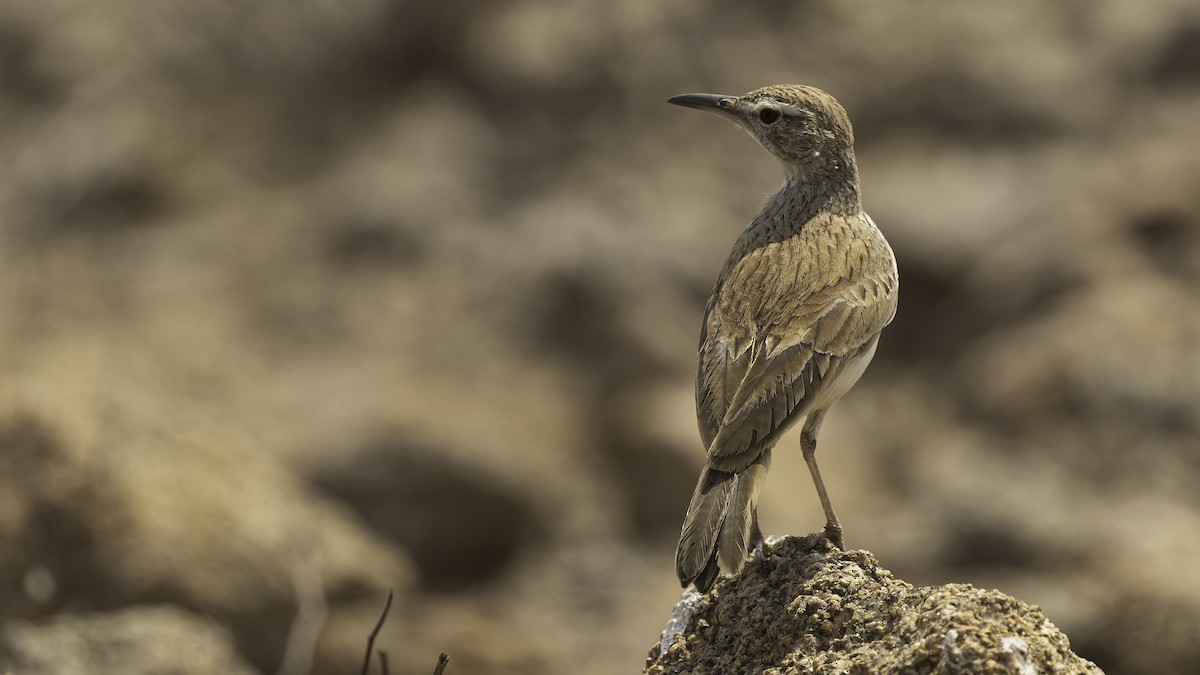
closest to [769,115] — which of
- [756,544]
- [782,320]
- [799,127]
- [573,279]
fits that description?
[799,127]

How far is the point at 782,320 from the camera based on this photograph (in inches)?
227

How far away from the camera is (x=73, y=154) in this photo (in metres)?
15.8

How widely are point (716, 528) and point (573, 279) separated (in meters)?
9.37

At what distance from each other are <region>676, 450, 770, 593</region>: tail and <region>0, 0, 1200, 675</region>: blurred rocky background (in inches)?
188

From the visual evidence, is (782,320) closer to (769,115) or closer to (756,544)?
(756,544)

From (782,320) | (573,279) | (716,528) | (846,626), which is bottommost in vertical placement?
(846,626)

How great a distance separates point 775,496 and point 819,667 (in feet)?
26.5

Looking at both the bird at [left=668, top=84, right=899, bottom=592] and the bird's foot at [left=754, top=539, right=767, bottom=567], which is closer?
the bird at [left=668, top=84, right=899, bottom=592]

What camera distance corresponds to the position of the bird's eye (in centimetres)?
682

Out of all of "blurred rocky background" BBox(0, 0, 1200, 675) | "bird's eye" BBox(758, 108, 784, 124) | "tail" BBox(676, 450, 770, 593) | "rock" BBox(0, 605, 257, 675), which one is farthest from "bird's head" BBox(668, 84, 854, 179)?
"blurred rocky background" BBox(0, 0, 1200, 675)

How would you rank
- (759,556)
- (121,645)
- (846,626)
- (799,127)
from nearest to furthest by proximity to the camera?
(846,626) < (759,556) < (799,127) < (121,645)

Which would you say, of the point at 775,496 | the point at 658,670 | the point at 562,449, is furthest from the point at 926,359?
the point at 658,670

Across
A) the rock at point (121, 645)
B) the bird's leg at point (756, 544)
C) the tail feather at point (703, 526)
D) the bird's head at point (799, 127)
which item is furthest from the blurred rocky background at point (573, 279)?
the tail feather at point (703, 526)

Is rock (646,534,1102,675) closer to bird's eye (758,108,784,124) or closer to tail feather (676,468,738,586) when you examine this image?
tail feather (676,468,738,586)
